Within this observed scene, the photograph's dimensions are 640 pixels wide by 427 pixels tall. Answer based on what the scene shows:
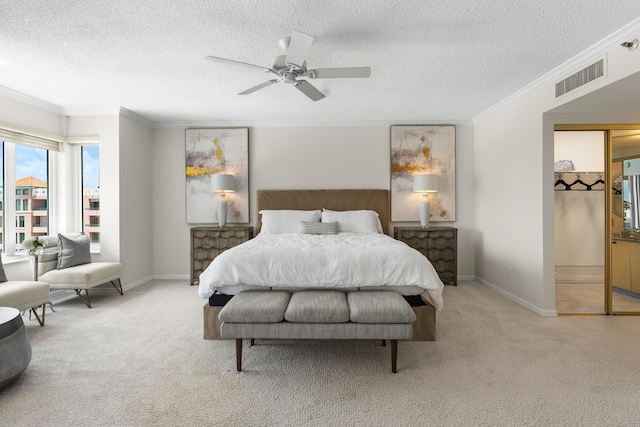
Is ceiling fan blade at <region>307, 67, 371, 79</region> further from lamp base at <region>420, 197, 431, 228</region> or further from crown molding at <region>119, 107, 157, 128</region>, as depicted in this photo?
crown molding at <region>119, 107, 157, 128</region>

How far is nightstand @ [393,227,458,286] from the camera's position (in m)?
4.84

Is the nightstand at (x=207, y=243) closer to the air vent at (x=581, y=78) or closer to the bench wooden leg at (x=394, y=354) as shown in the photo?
the bench wooden leg at (x=394, y=354)

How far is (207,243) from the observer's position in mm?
4875

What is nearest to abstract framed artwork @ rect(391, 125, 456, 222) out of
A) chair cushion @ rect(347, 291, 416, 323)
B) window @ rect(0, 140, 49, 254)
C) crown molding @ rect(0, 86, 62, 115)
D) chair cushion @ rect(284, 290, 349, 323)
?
chair cushion @ rect(347, 291, 416, 323)

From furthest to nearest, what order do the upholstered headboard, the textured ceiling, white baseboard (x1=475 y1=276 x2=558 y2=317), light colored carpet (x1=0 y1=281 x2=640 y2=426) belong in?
the upholstered headboard
white baseboard (x1=475 y1=276 x2=558 y2=317)
the textured ceiling
light colored carpet (x1=0 y1=281 x2=640 y2=426)

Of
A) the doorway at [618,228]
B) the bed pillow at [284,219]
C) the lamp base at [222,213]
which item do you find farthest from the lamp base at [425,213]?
the lamp base at [222,213]

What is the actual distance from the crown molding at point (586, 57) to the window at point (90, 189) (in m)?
5.86

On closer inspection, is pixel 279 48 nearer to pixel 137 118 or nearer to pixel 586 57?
pixel 586 57

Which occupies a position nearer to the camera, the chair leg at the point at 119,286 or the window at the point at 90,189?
the chair leg at the point at 119,286

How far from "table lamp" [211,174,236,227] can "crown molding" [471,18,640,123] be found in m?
4.10

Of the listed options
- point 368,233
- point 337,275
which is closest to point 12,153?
point 337,275

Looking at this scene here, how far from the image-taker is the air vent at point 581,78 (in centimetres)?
276

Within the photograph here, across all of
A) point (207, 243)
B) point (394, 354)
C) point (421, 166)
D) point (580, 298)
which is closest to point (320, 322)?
point (394, 354)

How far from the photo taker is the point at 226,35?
256 cm
